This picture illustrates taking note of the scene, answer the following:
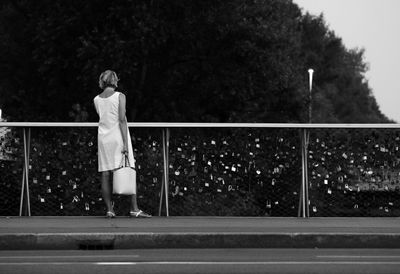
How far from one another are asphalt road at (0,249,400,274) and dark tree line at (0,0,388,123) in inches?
898

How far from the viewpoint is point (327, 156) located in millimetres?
13406

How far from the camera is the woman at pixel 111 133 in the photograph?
12.4 m

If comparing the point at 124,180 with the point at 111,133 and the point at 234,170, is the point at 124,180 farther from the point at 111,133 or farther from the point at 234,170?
the point at 234,170

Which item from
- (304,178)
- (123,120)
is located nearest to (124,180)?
(123,120)

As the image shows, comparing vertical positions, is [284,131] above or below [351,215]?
above

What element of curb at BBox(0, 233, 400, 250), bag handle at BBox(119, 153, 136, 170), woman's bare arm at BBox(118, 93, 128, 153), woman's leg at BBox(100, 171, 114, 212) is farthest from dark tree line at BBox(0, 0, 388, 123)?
curb at BBox(0, 233, 400, 250)

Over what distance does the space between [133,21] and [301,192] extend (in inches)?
816

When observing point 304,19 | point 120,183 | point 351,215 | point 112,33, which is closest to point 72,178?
point 120,183

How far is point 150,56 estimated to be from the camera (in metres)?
34.8

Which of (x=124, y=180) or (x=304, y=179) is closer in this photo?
(x=124, y=180)

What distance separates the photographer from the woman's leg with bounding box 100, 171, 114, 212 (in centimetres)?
1252

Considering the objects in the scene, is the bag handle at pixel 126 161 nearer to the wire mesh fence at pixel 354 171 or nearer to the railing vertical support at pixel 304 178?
the railing vertical support at pixel 304 178

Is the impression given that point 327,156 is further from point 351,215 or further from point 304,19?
point 304,19

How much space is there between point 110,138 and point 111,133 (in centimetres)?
7
